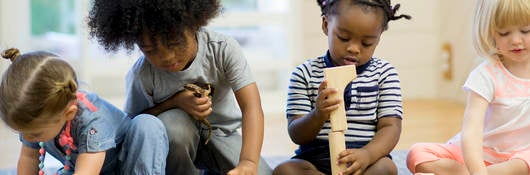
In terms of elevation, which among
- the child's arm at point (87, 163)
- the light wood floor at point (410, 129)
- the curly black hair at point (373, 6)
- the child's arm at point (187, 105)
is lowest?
the light wood floor at point (410, 129)

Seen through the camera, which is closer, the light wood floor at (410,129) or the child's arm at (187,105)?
the child's arm at (187,105)

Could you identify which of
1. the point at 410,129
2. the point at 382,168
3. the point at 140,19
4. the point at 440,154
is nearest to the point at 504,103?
the point at 440,154

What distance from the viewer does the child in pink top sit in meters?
1.27

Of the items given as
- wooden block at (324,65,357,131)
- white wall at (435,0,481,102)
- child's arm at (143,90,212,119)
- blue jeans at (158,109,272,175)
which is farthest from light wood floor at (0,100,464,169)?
wooden block at (324,65,357,131)

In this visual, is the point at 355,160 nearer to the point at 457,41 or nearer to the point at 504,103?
the point at 504,103

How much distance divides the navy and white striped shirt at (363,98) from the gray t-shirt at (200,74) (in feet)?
0.34

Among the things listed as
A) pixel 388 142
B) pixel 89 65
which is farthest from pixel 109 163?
pixel 89 65

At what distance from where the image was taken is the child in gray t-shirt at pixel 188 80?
3.88 ft

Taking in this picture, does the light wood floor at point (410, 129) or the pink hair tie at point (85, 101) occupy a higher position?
the pink hair tie at point (85, 101)

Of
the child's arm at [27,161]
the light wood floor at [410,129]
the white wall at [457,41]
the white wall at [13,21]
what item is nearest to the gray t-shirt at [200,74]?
the child's arm at [27,161]

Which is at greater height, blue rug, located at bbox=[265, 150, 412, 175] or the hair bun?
the hair bun

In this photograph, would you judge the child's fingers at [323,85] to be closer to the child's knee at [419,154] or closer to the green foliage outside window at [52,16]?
the child's knee at [419,154]

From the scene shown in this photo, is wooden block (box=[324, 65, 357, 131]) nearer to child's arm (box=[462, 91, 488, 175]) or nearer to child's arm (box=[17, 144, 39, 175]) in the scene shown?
child's arm (box=[462, 91, 488, 175])

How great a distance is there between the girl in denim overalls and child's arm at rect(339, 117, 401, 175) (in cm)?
31
